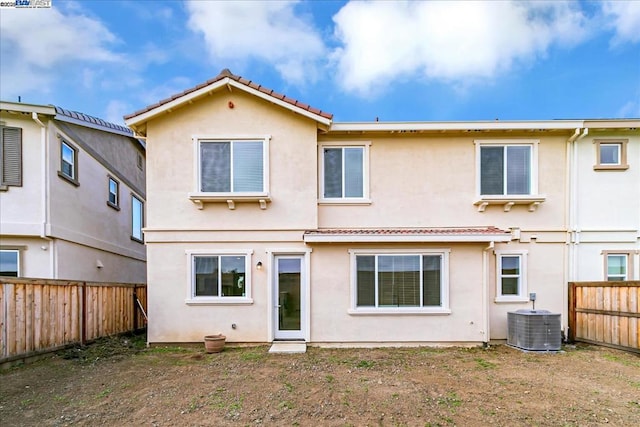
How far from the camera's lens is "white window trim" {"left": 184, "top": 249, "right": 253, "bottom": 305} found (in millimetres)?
8695

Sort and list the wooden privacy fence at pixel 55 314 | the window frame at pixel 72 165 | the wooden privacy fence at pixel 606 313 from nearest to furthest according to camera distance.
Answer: the wooden privacy fence at pixel 55 314, the wooden privacy fence at pixel 606 313, the window frame at pixel 72 165

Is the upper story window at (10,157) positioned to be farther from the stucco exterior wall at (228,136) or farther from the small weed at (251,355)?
the small weed at (251,355)

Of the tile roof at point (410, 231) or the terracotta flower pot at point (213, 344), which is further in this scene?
the tile roof at point (410, 231)

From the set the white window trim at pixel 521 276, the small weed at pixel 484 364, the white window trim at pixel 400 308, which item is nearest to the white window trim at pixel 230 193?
the white window trim at pixel 400 308

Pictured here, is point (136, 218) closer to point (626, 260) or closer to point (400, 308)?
point (400, 308)

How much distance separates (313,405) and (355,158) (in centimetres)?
624

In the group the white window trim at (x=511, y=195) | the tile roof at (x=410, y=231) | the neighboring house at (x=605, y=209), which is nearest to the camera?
the tile roof at (x=410, y=231)

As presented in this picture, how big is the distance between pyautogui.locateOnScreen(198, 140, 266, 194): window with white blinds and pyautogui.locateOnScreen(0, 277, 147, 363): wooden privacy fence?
4057 mm

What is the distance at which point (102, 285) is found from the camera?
31.1ft

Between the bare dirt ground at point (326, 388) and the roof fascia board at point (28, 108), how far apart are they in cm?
647

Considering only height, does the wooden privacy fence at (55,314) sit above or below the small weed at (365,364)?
above

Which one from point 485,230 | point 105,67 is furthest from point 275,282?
point 105,67

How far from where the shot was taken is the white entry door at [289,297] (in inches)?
349

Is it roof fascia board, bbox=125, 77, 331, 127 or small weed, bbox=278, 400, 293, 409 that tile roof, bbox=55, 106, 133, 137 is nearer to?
roof fascia board, bbox=125, 77, 331, 127
